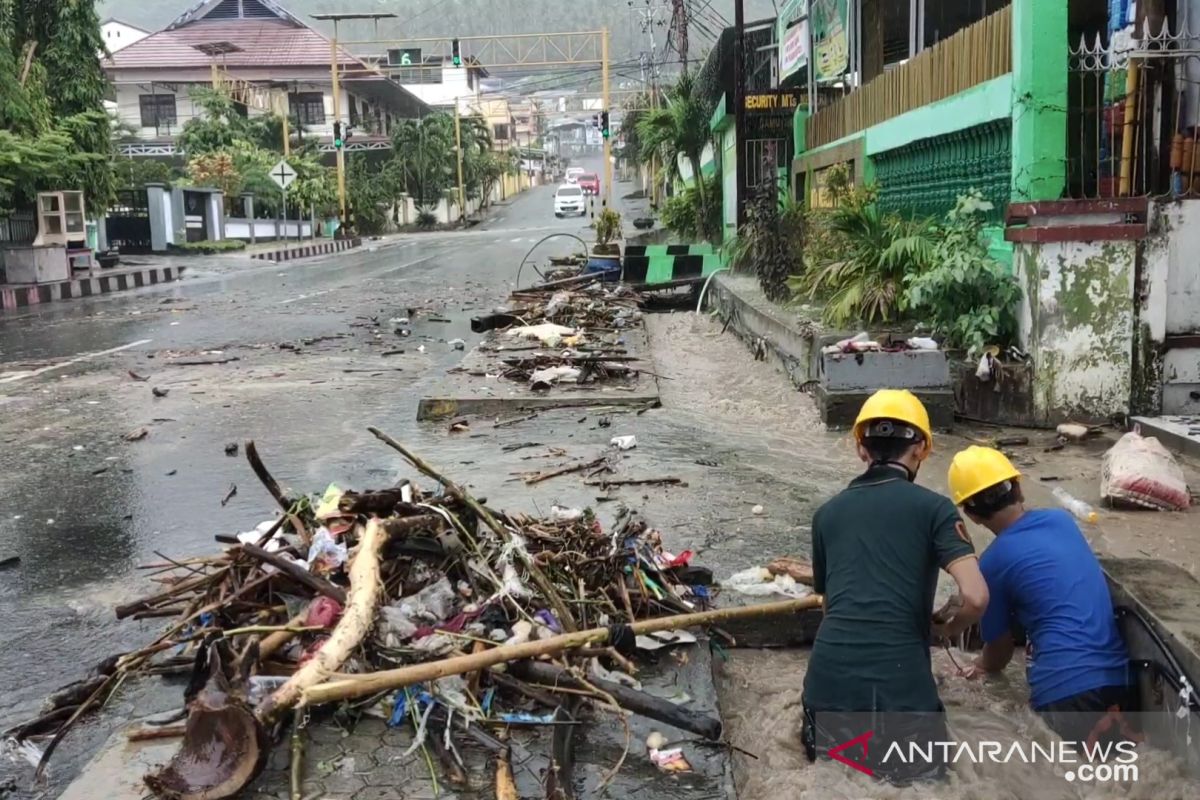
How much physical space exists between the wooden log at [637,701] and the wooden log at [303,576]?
717mm

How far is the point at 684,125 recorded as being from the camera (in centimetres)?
2598

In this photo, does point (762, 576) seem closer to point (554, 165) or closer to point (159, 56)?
point (159, 56)

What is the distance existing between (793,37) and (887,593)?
669 inches

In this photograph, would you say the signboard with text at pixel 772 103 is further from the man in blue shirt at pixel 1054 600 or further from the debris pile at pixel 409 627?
the man in blue shirt at pixel 1054 600

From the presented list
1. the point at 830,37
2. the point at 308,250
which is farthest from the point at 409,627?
the point at 308,250

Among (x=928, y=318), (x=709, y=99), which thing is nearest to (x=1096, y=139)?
(x=928, y=318)

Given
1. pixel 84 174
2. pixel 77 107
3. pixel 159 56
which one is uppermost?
pixel 159 56

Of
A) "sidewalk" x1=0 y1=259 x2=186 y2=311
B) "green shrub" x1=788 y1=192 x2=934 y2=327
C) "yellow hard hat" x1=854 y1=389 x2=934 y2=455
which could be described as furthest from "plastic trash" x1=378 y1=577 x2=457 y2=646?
"sidewalk" x1=0 y1=259 x2=186 y2=311

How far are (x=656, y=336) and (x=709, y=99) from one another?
14.7m

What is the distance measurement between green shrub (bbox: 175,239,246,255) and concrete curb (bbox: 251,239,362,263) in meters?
1.55

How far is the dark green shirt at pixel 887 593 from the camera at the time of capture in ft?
9.87

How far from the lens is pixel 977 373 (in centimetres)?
757

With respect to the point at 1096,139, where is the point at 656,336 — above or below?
below

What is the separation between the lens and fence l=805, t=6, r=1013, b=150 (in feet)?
27.4
